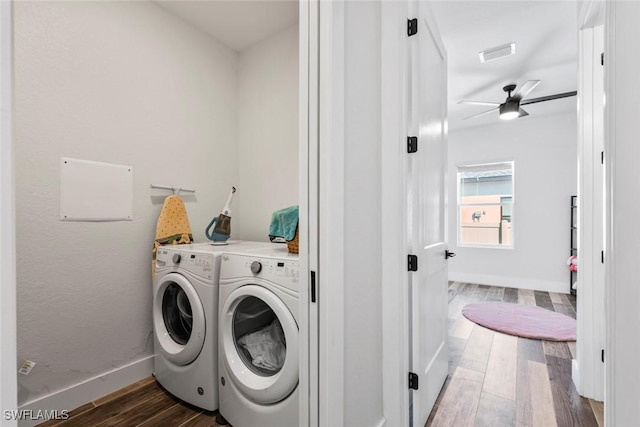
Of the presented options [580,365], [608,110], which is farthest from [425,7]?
[580,365]

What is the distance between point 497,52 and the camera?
266 centimetres

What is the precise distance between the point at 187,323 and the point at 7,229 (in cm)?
178

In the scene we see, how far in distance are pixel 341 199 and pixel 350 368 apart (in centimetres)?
66

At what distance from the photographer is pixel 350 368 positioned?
1.12 metres

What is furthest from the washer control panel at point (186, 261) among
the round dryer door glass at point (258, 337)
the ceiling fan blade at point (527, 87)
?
the ceiling fan blade at point (527, 87)

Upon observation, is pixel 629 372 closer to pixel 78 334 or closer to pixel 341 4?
pixel 341 4

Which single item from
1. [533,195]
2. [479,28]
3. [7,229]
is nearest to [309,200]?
[7,229]

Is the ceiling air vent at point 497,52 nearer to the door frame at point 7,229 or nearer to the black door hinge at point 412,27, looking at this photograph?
the black door hinge at point 412,27

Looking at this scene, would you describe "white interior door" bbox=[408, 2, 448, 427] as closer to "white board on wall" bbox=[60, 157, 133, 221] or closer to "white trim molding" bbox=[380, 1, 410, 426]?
"white trim molding" bbox=[380, 1, 410, 426]

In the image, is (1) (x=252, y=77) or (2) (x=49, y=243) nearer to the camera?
(2) (x=49, y=243)

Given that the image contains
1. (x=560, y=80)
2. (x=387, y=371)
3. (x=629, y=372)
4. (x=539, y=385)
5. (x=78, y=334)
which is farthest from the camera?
(x=560, y=80)

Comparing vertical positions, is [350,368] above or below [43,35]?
below

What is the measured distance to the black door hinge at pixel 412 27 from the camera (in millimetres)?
1409

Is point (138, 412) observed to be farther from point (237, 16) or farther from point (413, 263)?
point (237, 16)
